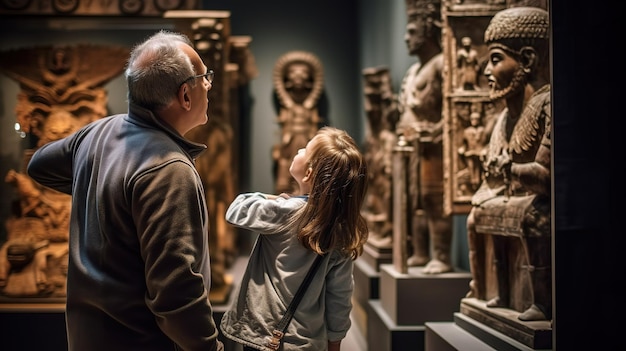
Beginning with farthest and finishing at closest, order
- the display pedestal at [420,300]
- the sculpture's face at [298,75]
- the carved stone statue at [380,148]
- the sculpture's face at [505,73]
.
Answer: the sculpture's face at [298,75]
the carved stone statue at [380,148]
the display pedestal at [420,300]
the sculpture's face at [505,73]

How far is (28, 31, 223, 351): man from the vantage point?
85.4 inches

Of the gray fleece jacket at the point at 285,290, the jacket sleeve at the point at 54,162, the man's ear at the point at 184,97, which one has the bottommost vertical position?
the gray fleece jacket at the point at 285,290

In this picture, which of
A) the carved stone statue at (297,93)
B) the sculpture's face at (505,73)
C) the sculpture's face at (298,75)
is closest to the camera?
the sculpture's face at (505,73)

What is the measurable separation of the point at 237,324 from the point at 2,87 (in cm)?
267

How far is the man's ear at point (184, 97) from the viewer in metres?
2.37

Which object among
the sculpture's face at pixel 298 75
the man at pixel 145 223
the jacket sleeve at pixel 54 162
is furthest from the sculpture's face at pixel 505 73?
the sculpture's face at pixel 298 75

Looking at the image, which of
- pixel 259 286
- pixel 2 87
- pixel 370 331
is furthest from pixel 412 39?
pixel 259 286

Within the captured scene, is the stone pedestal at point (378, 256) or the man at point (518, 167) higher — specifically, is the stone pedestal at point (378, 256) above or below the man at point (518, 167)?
below

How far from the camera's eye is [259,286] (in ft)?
8.94

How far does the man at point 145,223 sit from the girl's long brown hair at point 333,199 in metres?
0.42

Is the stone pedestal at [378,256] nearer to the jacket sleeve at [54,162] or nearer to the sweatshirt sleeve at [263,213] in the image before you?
the sweatshirt sleeve at [263,213]

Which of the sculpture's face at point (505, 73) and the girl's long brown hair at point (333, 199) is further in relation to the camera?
the sculpture's face at point (505, 73)

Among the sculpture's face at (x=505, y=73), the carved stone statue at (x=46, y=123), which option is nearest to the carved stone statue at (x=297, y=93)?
the carved stone statue at (x=46, y=123)

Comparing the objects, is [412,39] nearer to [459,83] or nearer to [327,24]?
[459,83]
